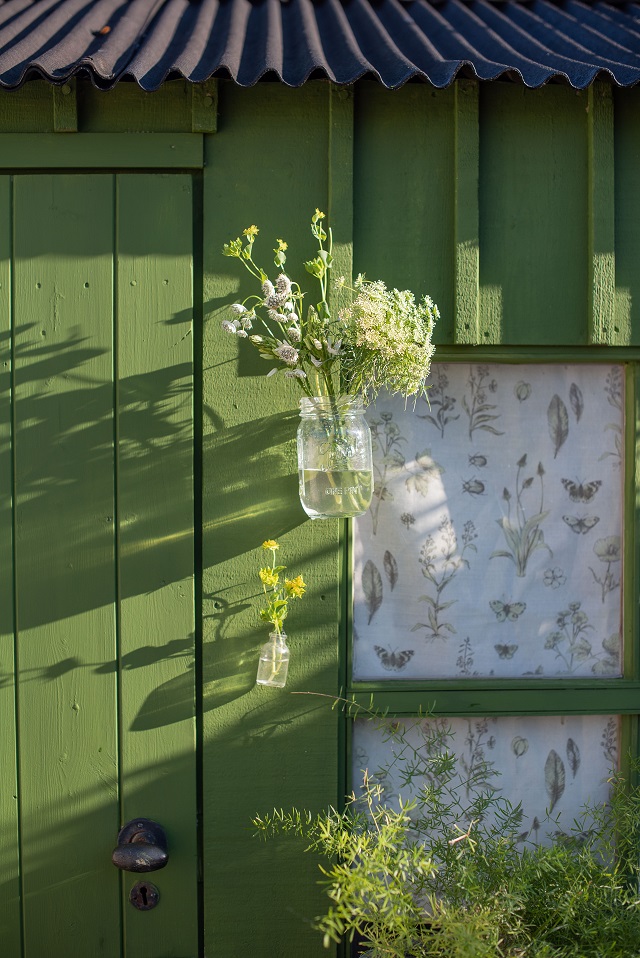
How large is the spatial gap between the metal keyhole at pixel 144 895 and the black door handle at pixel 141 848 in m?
0.10

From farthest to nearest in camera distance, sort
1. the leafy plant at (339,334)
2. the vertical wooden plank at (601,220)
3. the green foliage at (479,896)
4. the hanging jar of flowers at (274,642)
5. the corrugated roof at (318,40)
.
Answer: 1. the vertical wooden plank at (601,220)
2. the hanging jar of flowers at (274,642)
3. the corrugated roof at (318,40)
4. the leafy plant at (339,334)
5. the green foliage at (479,896)

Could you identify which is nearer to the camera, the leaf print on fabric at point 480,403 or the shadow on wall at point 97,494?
the shadow on wall at point 97,494

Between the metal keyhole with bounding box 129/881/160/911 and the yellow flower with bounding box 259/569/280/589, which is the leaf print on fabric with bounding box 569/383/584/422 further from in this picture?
the metal keyhole with bounding box 129/881/160/911

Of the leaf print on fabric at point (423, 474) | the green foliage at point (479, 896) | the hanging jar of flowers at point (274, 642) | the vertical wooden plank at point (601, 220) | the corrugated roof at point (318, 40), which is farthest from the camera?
the leaf print on fabric at point (423, 474)

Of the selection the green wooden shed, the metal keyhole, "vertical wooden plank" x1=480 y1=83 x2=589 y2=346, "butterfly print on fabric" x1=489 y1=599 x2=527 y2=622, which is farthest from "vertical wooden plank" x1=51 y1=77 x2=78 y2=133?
the metal keyhole

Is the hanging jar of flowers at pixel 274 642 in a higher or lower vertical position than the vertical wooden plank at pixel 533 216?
lower

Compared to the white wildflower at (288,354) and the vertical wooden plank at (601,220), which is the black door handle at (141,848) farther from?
the vertical wooden plank at (601,220)

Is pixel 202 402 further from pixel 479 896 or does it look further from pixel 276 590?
pixel 479 896

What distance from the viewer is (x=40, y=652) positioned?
271cm

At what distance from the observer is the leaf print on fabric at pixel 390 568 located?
2826 mm

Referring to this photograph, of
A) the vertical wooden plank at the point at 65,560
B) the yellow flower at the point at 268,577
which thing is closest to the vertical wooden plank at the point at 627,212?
the yellow flower at the point at 268,577

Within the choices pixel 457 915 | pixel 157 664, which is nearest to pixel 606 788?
pixel 457 915

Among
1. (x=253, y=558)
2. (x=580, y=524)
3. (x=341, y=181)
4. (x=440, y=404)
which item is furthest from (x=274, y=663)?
(x=341, y=181)

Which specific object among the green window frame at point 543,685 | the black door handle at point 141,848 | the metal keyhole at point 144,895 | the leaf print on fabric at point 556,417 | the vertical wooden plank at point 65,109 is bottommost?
the metal keyhole at point 144,895
